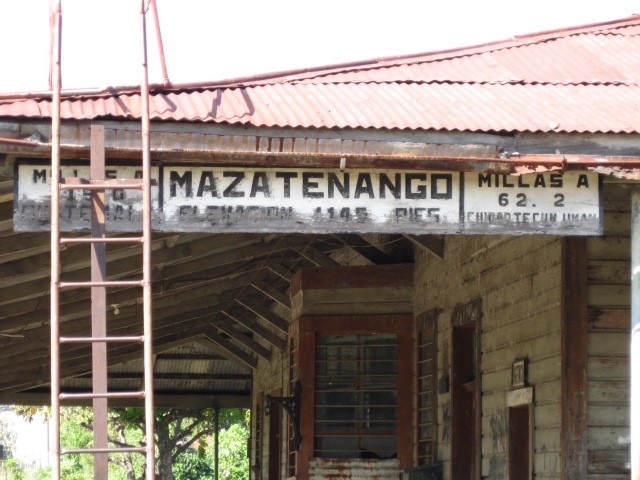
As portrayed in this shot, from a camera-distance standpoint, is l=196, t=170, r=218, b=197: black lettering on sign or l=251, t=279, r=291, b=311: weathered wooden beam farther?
l=251, t=279, r=291, b=311: weathered wooden beam

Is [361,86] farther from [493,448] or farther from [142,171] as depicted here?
[493,448]

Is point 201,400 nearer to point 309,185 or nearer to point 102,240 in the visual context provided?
point 309,185

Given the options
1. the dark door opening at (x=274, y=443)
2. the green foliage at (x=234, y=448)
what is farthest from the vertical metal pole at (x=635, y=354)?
the green foliage at (x=234, y=448)

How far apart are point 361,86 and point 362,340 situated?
15.8 feet

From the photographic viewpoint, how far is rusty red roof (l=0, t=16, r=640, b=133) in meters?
6.78

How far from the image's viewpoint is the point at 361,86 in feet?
25.8

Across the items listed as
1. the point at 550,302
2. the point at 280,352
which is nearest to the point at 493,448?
the point at 550,302

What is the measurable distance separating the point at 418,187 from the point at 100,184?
1801mm

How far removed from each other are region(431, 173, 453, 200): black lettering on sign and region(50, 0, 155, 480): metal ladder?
64.4 inches

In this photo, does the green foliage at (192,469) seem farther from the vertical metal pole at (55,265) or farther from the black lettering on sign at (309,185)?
the vertical metal pole at (55,265)

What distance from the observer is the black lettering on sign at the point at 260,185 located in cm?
670

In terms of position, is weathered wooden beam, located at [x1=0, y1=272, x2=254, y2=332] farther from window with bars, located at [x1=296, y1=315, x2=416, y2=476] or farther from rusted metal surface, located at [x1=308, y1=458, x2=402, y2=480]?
rusted metal surface, located at [x1=308, y1=458, x2=402, y2=480]

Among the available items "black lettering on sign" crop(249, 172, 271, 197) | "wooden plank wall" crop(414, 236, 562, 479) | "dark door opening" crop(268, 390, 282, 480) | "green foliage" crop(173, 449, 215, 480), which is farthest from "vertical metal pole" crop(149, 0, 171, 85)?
"green foliage" crop(173, 449, 215, 480)

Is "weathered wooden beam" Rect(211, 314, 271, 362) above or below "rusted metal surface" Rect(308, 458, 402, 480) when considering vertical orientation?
above
